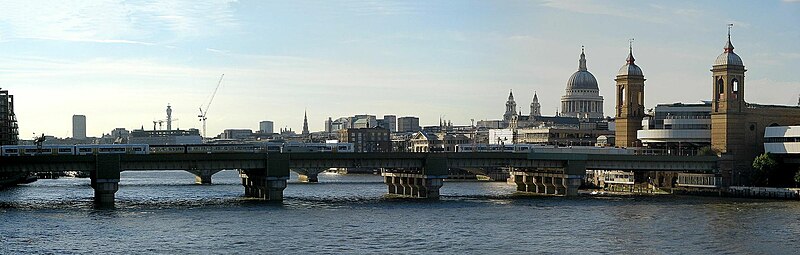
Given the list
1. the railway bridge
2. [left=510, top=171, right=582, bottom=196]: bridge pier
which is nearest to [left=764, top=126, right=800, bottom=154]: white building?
the railway bridge

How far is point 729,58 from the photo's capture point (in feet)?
581

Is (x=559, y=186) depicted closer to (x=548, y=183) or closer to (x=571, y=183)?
(x=571, y=183)

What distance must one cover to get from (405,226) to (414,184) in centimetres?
5797

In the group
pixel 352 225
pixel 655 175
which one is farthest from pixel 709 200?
pixel 352 225

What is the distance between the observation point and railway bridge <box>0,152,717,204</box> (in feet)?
462

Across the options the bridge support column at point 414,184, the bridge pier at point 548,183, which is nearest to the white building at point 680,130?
the bridge pier at point 548,183

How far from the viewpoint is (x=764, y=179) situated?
170m

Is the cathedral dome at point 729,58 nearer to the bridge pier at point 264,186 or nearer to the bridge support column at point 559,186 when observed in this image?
the bridge support column at point 559,186

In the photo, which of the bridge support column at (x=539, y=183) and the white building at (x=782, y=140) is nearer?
the white building at (x=782, y=140)

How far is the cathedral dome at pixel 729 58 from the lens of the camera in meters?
177

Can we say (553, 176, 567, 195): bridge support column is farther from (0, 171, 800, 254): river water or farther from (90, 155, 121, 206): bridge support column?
(90, 155, 121, 206): bridge support column

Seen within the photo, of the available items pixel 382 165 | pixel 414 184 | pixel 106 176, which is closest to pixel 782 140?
pixel 414 184

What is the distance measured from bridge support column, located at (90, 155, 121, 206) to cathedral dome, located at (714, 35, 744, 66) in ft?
313

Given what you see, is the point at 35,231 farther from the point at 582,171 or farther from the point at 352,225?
the point at 582,171
